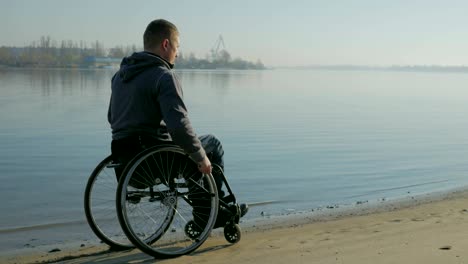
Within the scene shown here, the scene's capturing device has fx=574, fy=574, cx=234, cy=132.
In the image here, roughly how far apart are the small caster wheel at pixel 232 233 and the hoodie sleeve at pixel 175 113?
92cm

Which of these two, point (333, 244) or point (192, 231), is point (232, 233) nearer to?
point (192, 231)

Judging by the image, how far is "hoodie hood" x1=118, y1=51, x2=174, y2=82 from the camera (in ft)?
12.4

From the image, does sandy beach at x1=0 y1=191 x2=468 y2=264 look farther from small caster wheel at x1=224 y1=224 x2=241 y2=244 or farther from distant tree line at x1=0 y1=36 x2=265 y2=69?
distant tree line at x1=0 y1=36 x2=265 y2=69

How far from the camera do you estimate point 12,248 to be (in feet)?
16.5

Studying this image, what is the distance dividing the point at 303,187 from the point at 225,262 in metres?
4.49

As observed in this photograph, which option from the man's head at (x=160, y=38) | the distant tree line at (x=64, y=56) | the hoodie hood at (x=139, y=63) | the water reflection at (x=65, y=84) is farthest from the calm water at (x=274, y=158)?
the distant tree line at (x=64, y=56)

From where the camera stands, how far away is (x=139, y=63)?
149 inches

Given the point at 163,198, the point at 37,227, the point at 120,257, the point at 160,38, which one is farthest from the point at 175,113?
the point at 37,227

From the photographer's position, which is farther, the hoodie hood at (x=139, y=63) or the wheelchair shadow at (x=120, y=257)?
the wheelchair shadow at (x=120, y=257)

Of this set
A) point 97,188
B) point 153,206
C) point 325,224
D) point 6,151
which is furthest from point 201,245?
point 6,151

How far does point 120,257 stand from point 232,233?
2.87ft

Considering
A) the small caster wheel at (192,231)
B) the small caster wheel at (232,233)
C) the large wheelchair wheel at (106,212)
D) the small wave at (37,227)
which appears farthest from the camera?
the small wave at (37,227)

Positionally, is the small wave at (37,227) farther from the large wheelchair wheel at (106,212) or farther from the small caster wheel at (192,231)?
the small caster wheel at (192,231)

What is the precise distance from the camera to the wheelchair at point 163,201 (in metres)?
3.78
